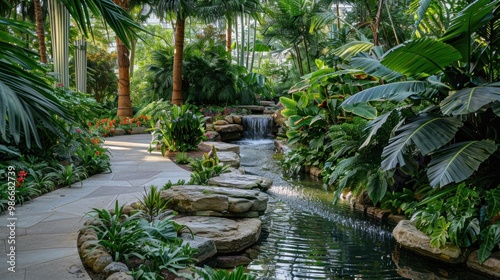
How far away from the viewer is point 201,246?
358 centimetres

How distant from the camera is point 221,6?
549 inches

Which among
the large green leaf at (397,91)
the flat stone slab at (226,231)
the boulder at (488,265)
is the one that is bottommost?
the boulder at (488,265)

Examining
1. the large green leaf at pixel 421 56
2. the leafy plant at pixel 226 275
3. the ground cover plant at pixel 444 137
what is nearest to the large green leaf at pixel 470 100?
the ground cover plant at pixel 444 137

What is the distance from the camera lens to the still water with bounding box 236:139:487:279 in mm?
3678

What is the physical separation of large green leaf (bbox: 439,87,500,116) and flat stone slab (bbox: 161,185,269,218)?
2.31 meters

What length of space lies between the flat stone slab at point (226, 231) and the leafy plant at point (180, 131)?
3.71 metres

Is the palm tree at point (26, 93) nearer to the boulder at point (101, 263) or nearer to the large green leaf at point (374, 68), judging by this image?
the boulder at point (101, 263)

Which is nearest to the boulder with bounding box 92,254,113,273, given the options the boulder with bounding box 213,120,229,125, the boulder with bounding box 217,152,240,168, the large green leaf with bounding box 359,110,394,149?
the large green leaf with bounding box 359,110,394,149

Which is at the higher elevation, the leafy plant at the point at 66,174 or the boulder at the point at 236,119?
the boulder at the point at 236,119

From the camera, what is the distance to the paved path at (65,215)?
278 cm

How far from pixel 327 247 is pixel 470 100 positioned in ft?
6.63

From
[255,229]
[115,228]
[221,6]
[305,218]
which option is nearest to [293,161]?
[305,218]

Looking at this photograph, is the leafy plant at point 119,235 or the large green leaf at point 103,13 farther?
the leafy plant at point 119,235

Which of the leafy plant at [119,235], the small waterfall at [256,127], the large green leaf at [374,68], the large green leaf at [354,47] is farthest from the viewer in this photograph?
the small waterfall at [256,127]
